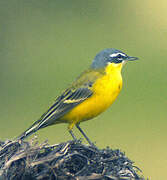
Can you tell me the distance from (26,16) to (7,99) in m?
3.85

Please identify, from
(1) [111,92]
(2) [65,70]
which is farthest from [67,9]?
(1) [111,92]

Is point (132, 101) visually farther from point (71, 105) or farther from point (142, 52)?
point (71, 105)

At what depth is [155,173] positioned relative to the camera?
881cm

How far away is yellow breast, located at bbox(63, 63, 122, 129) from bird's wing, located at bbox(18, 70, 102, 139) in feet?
0.21

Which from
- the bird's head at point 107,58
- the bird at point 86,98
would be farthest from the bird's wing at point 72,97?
the bird's head at point 107,58

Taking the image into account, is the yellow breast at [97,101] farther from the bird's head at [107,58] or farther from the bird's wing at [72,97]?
the bird's head at [107,58]

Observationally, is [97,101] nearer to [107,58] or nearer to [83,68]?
[107,58]

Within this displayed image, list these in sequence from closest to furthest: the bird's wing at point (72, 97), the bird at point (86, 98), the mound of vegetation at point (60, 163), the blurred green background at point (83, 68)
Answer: the mound of vegetation at point (60, 163) < the bird's wing at point (72, 97) < the bird at point (86, 98) < the blurred green background at point (83, 68)

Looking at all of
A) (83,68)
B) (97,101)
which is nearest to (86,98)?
(97,101)

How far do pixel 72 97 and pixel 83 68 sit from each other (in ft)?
22.1

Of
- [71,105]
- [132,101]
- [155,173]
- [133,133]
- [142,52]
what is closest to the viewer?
[71,105]

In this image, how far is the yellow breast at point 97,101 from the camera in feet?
20.4

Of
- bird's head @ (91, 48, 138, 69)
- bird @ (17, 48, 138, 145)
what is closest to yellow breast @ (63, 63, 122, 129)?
bird @ (17, 48, 138, 145)

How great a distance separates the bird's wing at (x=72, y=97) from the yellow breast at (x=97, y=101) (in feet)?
0.21
